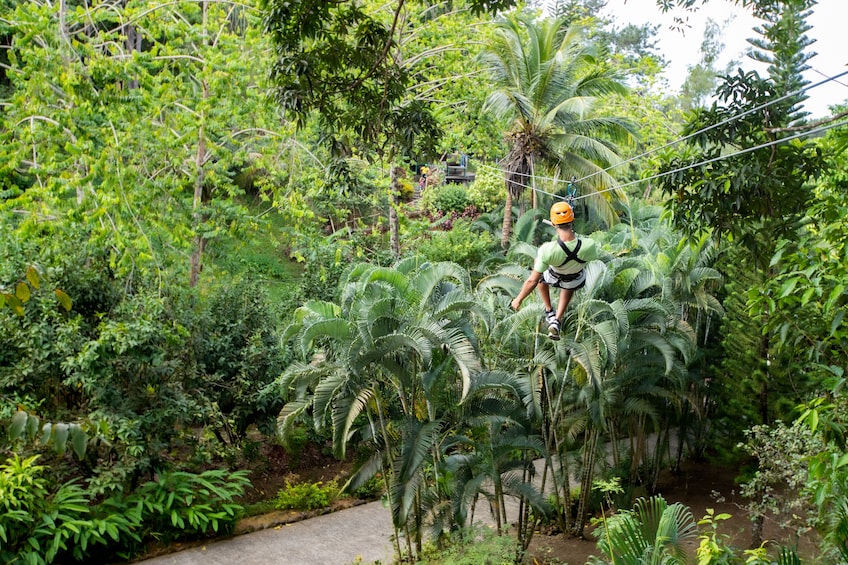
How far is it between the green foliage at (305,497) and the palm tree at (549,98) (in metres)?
7.11

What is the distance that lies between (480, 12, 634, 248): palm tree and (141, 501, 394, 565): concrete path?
7.54m

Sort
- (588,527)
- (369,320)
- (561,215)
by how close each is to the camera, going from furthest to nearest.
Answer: (588,527)
(369,320)
(561,215)

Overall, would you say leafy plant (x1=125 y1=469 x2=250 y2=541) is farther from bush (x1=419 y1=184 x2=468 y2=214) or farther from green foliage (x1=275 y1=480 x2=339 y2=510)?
bush (x1=419 y1=184 x2=468 y2=214)

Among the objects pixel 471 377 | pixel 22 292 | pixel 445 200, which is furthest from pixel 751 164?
pixel 445 200

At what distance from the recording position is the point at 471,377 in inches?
313

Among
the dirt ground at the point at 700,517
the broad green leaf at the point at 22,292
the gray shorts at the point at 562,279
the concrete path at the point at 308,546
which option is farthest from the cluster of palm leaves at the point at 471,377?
the broad green leaf at the point at 22,292

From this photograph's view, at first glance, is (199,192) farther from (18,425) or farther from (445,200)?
(18,425)

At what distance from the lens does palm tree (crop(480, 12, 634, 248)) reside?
1492cm

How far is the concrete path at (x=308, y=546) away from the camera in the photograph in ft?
30.1

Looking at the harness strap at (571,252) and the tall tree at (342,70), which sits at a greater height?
the tall tree at (342,70)

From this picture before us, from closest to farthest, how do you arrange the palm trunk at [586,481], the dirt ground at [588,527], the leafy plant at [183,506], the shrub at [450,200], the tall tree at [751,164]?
the tall tree at [751,164] < the leafy plant at [183,506] < the dirt ground at [588,527] < the palm trunk at [586,481] < the shrub at [450,200]

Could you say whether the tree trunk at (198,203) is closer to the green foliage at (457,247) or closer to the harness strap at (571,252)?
the green foliage at (457,247)

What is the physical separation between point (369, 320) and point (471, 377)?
1.26 m

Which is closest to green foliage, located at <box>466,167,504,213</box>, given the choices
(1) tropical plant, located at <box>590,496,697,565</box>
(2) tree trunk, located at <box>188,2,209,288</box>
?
(2) tree trunk, located at <box>188,2,209,288</box>
